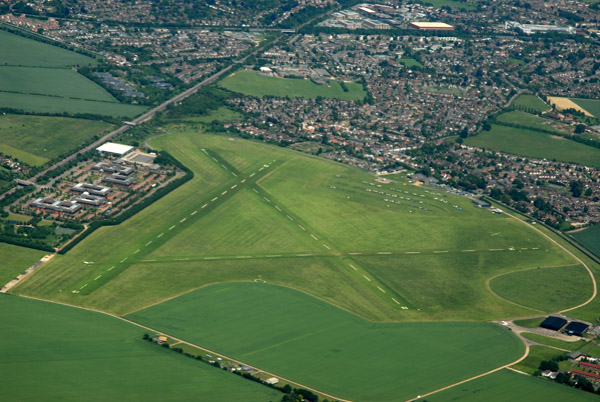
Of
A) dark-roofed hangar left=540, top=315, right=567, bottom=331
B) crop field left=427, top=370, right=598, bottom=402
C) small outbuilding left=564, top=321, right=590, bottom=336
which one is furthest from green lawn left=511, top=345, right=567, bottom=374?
dark-roofed hangar left=540, top=315, right=567, bottom=331

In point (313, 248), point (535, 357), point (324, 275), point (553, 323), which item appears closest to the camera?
point (535, 357)

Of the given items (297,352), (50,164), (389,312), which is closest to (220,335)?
(297,352)

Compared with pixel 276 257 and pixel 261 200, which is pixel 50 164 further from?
pixel 276 257

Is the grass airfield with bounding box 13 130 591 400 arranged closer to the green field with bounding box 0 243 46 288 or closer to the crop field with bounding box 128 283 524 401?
the crop field with bounding box 128 283 524 401

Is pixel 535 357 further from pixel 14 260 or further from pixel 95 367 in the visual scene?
pixel 14 260

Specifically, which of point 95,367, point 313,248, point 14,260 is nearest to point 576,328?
point 313,248

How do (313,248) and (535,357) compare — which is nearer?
(535,357)
